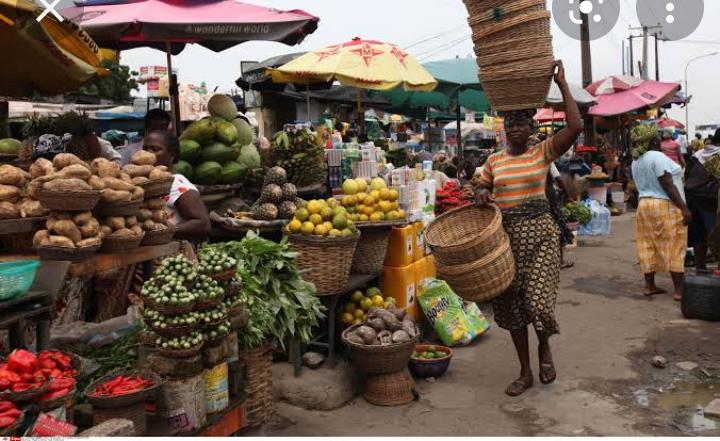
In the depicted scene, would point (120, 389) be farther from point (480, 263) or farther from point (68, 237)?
point (480, 263)

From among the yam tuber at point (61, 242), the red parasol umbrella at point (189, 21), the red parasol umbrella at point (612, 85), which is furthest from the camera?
the red parasol umbrella at point (612, 85)

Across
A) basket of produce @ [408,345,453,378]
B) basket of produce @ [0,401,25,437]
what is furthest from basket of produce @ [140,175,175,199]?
basket of produce @ [408,345,453,378]

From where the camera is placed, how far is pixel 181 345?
11.0ft

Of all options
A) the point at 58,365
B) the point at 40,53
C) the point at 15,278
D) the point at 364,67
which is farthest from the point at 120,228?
the point at 364,67

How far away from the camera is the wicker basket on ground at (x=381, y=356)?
193 inches

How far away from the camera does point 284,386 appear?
16.5 ft

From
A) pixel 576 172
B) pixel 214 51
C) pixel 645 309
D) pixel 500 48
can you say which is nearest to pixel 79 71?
pixel 214 51

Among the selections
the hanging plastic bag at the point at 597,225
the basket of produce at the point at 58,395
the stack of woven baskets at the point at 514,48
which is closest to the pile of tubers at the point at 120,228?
the basket of produce at the point at 58,395

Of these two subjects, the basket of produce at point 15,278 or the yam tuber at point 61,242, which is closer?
the basket of produce at point 15,278

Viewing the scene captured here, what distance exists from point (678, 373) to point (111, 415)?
468cm

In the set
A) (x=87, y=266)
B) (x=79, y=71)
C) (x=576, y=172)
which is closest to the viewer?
(x=87, y=266)

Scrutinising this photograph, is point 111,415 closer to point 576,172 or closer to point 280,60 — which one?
point 280,60

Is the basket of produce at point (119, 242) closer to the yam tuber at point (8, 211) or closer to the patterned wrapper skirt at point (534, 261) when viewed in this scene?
the yam tuber at point (8, 211)

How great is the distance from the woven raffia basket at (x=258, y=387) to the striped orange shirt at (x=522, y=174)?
214 cm
